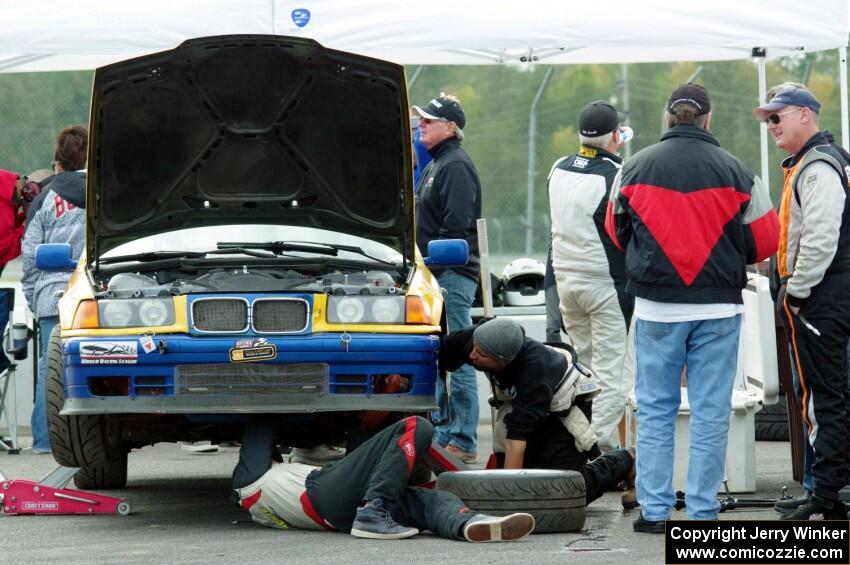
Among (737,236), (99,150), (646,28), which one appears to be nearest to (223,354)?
(99,150)

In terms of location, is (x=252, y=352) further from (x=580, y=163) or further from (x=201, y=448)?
(x=201, y=448)

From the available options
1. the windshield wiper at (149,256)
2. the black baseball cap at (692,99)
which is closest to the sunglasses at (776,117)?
the black baseball cap at (692,99)

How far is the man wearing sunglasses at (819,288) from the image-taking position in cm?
715

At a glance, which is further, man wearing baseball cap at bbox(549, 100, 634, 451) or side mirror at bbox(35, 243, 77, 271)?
man wearing baseball cap at bbox(549, 100, 634, 451)

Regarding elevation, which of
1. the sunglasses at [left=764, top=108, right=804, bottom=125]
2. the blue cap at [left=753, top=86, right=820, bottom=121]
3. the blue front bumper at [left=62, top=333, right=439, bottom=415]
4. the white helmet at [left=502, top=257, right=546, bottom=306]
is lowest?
the white helmet at [left=502, top=257, right=546, bottom=306]

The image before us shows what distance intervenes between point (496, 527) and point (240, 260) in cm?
207

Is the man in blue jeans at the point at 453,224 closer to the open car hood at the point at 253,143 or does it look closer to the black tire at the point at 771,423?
the open car hood at the point at 253,143

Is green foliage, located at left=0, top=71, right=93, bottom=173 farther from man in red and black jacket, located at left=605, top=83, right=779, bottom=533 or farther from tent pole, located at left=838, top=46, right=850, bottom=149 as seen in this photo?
man in red and black jacket, located at left=605, top=83, right=779, bottom=533

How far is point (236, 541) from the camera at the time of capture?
6.86m

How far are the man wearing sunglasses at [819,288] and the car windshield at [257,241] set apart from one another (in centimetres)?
207

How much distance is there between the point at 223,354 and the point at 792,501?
8.99 feet

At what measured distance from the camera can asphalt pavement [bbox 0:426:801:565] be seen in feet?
20.7

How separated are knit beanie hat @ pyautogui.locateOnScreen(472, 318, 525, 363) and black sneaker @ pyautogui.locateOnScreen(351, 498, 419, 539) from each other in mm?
968

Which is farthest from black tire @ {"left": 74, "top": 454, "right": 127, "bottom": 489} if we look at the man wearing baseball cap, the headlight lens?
the man wearing baseball cap
